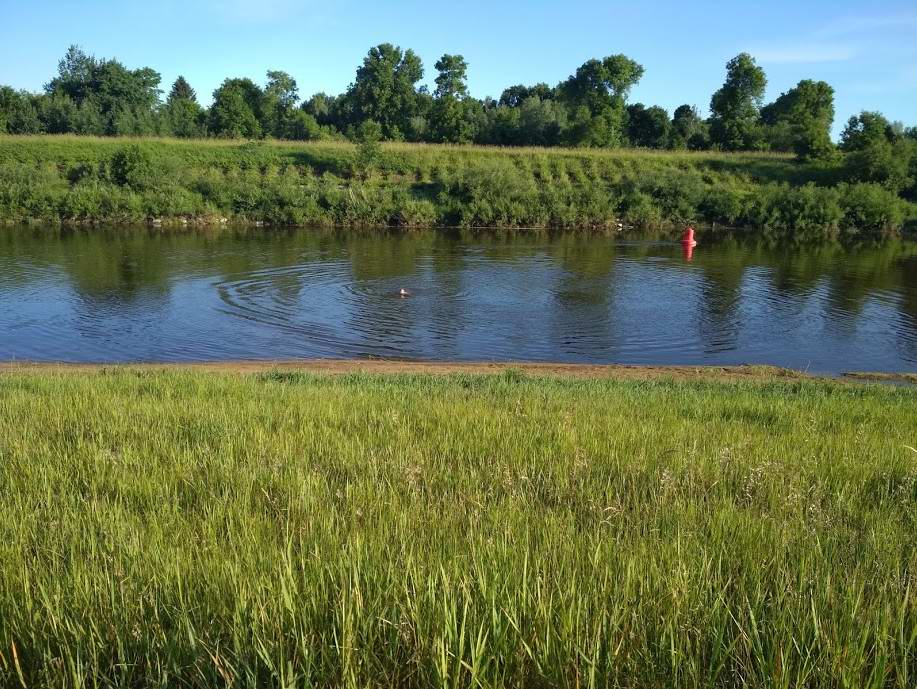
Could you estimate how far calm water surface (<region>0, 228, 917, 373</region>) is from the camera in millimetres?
21953

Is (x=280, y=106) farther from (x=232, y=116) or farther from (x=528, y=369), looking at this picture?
(x=528, y=369)

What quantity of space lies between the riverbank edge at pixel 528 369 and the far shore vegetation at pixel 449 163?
4196 centimetres

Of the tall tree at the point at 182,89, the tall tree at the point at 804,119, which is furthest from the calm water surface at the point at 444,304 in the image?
the tall tree at the point at 182,89

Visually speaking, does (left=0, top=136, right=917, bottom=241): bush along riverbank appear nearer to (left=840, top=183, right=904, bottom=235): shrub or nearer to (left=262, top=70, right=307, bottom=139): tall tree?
(left=840, top=183, right=904, bottom=235): shrub

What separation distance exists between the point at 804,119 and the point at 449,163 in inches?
2021

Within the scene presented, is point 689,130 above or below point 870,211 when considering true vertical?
above

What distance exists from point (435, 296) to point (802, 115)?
308 feet

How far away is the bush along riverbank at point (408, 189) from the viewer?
57250mm

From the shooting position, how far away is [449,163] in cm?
7344

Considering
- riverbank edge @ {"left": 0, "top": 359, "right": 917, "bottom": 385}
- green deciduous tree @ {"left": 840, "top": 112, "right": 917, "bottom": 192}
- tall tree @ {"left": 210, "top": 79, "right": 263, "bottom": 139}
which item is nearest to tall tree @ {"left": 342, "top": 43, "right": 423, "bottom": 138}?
tall tree @ {"left": 210, "top": 79, "right": 263, "bottom": 139}

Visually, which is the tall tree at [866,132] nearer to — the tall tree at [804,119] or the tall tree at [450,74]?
the tall tree at [804,119]

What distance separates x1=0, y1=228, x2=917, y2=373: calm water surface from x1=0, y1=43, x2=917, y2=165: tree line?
39.3 m

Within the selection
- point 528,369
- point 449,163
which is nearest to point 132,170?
point 449,163

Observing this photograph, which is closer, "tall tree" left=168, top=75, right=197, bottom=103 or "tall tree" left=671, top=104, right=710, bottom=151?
"tall tree" left=671, top=104, right=710, bottom=151
